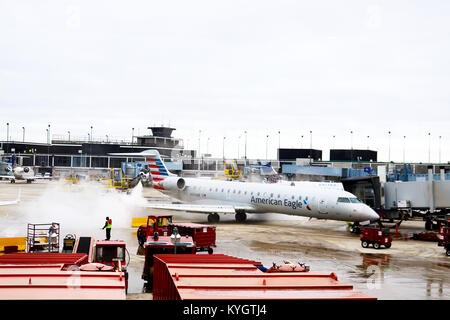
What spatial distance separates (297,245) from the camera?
32750mm

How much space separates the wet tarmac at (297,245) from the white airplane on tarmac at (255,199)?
149cm

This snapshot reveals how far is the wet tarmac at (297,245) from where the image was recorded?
21.7 metres

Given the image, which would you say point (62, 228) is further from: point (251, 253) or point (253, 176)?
point (253, 176)

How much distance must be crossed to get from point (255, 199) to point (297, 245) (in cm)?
1211

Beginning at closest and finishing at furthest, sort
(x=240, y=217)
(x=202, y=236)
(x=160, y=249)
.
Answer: (x=160, y=249) < (x=202, y=236) < (x=240, y=217)

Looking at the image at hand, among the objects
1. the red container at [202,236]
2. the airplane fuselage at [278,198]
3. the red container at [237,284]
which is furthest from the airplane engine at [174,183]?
the red container at [237,284]

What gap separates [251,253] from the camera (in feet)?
95.2

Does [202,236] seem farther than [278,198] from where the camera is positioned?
No

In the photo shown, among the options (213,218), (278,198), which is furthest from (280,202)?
(213,218)

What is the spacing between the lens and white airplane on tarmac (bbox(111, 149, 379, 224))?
38.0 metres

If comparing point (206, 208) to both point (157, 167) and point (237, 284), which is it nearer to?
point (157, 167)

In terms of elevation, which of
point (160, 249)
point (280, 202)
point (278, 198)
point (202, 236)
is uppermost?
point (278, 198)
